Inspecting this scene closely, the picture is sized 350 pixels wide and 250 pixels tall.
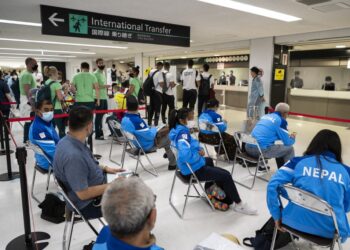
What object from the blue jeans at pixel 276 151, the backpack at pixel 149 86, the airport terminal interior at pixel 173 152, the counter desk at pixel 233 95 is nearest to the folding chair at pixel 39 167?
the airport terminal interior at pixel 173 152

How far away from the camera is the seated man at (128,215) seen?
93 cm

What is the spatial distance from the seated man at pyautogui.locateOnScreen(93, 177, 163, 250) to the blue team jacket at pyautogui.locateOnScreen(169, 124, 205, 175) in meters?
1.61

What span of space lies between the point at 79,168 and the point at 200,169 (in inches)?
51.0

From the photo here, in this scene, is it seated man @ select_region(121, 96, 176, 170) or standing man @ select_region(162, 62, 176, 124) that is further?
standing man @ select_region(162, 62, 176, 124)

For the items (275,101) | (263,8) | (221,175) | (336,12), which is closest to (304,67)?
(275,101)

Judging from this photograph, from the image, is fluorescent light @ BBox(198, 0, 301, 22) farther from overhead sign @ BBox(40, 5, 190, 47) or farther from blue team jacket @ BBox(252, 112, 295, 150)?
blue team jacket @ BBox(252, 112, 295, 150)

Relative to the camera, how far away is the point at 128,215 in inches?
36.5

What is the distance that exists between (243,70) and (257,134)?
11682 mm

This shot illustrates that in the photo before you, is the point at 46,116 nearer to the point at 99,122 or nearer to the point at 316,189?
the point at 316,189

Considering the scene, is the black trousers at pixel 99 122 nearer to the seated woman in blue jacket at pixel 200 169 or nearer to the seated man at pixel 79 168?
the seated woman in blue jacket at pixel 200 169

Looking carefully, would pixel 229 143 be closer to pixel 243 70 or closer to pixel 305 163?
pixel 305 163

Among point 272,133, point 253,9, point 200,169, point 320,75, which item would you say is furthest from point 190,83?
point 320,75

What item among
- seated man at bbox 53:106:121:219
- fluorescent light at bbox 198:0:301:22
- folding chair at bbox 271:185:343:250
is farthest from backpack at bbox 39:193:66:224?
fluorescent light at bbox 198:0:301:22

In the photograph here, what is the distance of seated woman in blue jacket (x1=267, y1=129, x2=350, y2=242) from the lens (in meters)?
1.60
